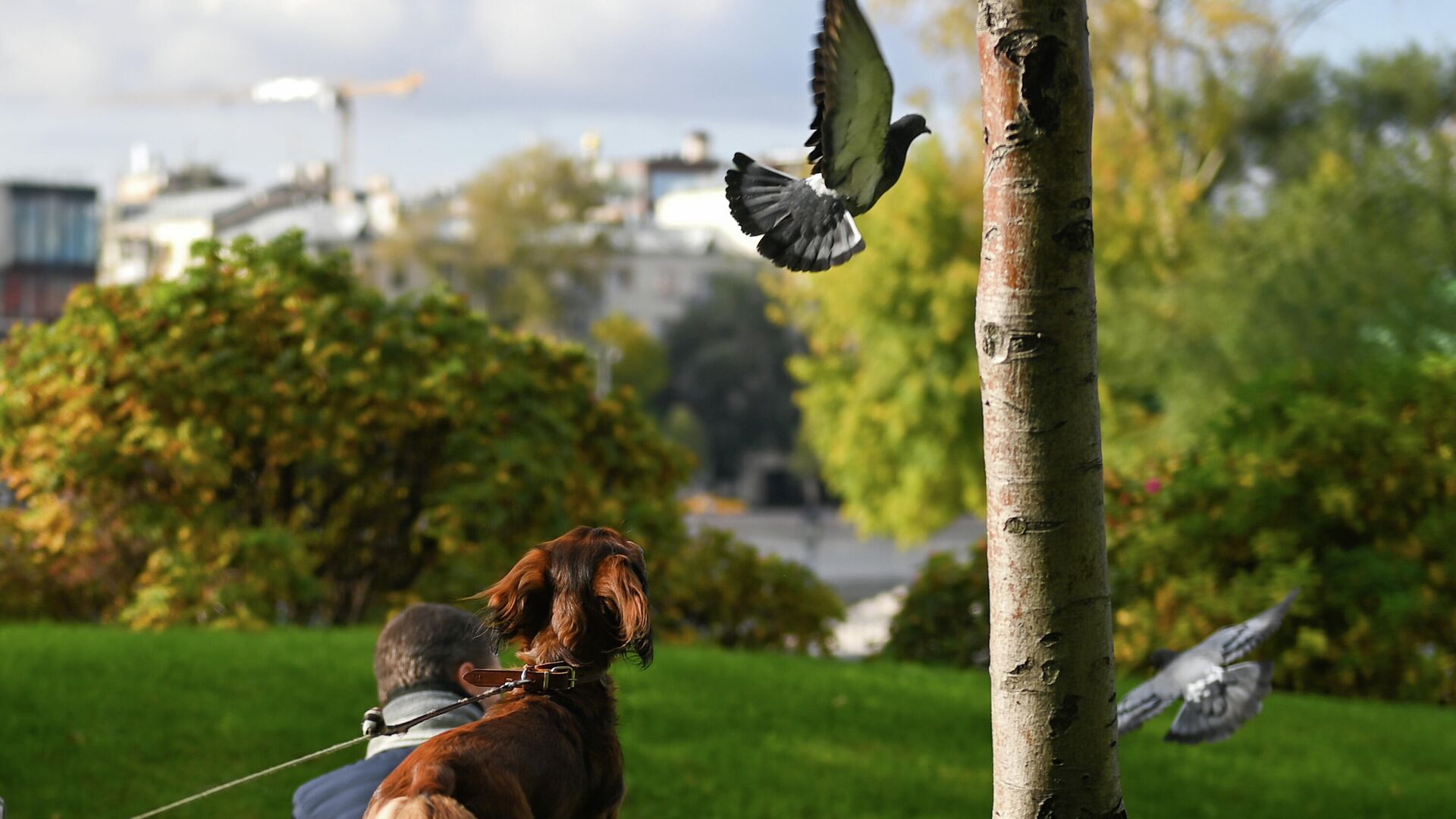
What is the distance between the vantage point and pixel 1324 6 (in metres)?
24.4

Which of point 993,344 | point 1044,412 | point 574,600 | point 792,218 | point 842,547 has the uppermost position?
point 792,218

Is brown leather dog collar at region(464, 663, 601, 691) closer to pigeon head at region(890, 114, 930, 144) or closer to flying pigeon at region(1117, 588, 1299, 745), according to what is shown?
pigeon head at region(890, 114, 930, 144)

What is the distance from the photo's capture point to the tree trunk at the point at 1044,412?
115 inches

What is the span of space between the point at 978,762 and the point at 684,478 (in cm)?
465

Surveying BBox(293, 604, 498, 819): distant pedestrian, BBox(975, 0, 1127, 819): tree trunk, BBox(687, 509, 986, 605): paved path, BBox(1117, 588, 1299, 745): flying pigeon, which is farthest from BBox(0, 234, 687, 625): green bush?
BBox(687, 509, 986, 605): paved path

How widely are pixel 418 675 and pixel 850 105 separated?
5.24ft

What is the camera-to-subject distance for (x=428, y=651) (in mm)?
3453

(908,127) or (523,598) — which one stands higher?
→ (908,127)

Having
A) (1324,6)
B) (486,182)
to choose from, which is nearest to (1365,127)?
(1324,6)

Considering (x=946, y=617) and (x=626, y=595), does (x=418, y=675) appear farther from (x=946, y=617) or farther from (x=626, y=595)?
(x=946, y=617)

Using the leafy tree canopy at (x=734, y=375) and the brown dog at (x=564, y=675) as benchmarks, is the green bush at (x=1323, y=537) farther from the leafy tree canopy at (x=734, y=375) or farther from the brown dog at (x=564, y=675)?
the leafy tree canopy at (x=734, y=375)

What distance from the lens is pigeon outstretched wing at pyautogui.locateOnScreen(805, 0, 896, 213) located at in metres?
2.56

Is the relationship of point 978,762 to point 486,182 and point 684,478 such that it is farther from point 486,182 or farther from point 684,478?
point 486,182

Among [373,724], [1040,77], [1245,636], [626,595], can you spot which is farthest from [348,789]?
[1245,636]
